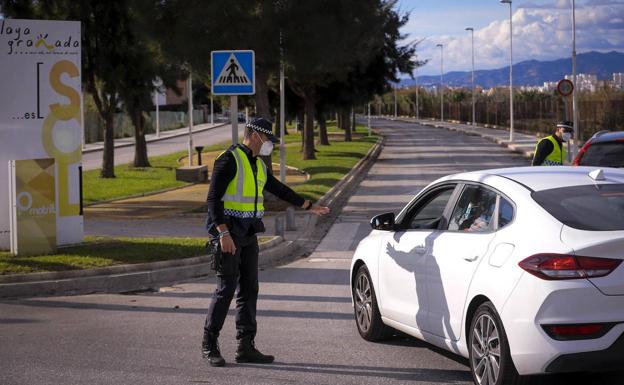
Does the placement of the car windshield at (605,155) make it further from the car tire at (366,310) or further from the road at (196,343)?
the car tire at (366,310)

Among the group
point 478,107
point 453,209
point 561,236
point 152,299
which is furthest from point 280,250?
point 478,107

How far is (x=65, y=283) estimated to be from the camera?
36.1 ft

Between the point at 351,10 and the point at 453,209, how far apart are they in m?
15.3

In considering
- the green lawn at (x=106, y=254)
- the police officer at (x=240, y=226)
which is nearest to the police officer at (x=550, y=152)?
the green lawn at (x=106, y=254)

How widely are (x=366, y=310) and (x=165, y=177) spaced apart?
25036 mm

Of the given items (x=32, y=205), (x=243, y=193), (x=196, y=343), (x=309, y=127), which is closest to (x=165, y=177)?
(x=309, y=127)

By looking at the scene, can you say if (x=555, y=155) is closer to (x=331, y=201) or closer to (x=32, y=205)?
(x=32, y=205)

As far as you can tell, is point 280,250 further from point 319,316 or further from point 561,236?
point 561,236

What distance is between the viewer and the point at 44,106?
13.8m

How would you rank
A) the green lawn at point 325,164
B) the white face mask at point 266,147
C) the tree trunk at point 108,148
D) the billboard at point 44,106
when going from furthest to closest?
the tree trunk at point 108,148 < the green lawn at point 325,164 < the billboard at point 44,106 < the white face mask at point 266,147

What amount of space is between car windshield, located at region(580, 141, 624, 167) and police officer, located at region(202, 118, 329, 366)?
638 cm

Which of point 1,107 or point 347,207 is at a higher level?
point 1,107

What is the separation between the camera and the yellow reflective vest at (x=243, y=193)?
7223 millimetres

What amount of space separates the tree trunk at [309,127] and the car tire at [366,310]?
105 feet
